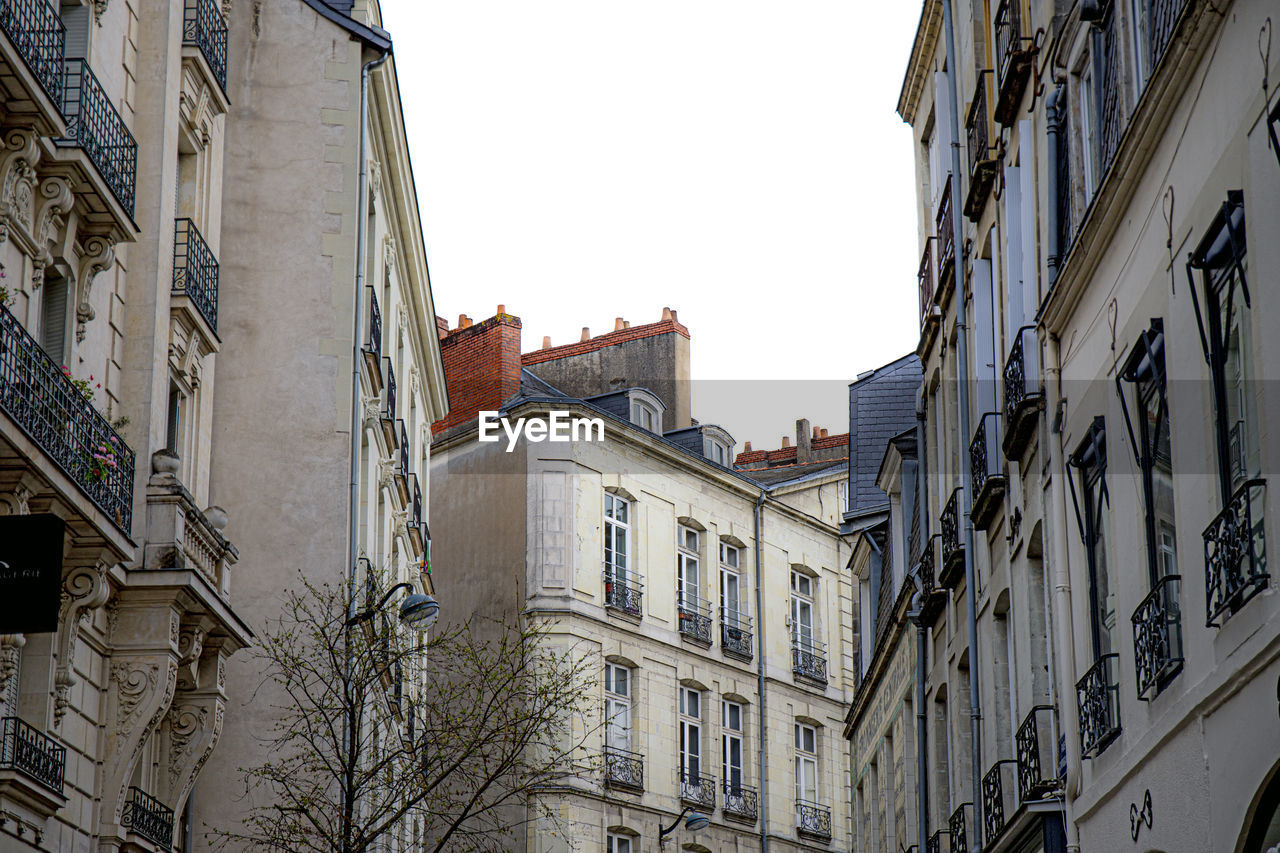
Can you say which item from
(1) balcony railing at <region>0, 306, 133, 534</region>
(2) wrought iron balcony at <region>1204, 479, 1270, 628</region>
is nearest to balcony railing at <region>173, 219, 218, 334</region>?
(1) balcony railing at <region>0, 306, 133, 534</region>

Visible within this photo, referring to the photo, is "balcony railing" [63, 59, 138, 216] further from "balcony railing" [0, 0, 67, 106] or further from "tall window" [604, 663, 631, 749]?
"tall window" [604, 663, 631, 749]

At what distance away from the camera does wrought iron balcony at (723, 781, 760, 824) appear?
37625mm

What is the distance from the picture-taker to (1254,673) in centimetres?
905

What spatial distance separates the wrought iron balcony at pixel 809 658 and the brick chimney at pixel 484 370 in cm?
815

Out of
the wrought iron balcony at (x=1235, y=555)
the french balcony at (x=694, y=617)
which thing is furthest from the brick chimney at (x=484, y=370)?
the wrought iron balcony at (x=1235, y=555)

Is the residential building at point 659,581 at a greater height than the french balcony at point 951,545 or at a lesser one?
greater

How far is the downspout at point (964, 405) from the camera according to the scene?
1791cm

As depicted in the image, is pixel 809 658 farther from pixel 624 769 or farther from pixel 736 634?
pixel 624 769

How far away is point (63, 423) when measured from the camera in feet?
46.5

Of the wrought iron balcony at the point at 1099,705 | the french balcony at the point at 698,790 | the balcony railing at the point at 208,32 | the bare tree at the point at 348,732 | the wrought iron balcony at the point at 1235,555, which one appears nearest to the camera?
the wrought iron balcony at the point at 1235,555

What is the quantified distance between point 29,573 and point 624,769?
2794cm

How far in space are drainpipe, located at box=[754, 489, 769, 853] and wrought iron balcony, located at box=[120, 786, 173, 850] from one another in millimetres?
22248

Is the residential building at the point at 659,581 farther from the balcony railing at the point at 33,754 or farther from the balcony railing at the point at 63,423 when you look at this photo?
the balcony railing at the point at 33,754

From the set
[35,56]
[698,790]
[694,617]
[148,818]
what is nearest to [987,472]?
[148,818]
